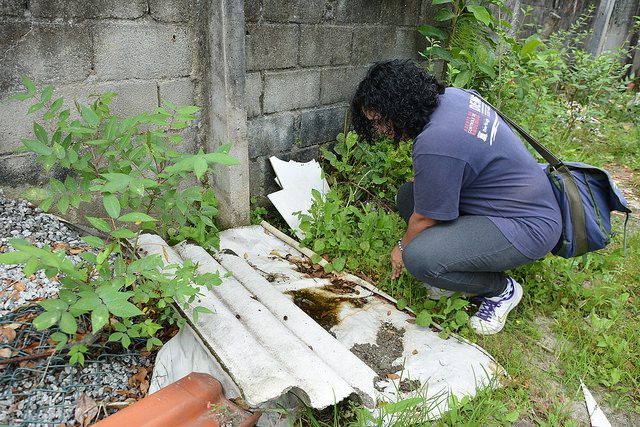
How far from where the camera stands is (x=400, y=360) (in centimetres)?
217

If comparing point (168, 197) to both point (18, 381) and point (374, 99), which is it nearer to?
point (18, 381)

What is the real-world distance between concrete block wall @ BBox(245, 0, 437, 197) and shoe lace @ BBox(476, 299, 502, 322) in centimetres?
167

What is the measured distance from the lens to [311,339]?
201cm

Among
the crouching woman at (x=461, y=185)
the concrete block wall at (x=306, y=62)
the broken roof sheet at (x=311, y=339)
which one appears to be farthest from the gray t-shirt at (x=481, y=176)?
the concrete block wall at (x=306, y=62)

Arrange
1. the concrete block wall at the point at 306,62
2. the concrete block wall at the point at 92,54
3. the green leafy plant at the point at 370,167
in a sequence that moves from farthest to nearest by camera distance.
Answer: the green leafy plant at the point at 370,167, the concrete block wall at the point at 306,62, the concrete block wall at the point at 92,54

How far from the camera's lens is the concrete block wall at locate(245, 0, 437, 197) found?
2863 millimetres

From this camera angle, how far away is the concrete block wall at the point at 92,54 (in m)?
1.97

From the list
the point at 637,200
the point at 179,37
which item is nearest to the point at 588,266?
the point at 637,200

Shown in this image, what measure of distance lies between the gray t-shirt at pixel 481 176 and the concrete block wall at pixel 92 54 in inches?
56.5

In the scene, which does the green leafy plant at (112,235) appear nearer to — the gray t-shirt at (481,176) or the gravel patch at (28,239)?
the gravel patch at (28,239)

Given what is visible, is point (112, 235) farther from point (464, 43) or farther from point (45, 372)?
point (464, 43)

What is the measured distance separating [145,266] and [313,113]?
214 centimetres

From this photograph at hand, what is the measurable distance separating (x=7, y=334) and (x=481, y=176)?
2.14 metres

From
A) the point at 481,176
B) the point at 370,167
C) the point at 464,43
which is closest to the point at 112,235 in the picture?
the point at 481,176
